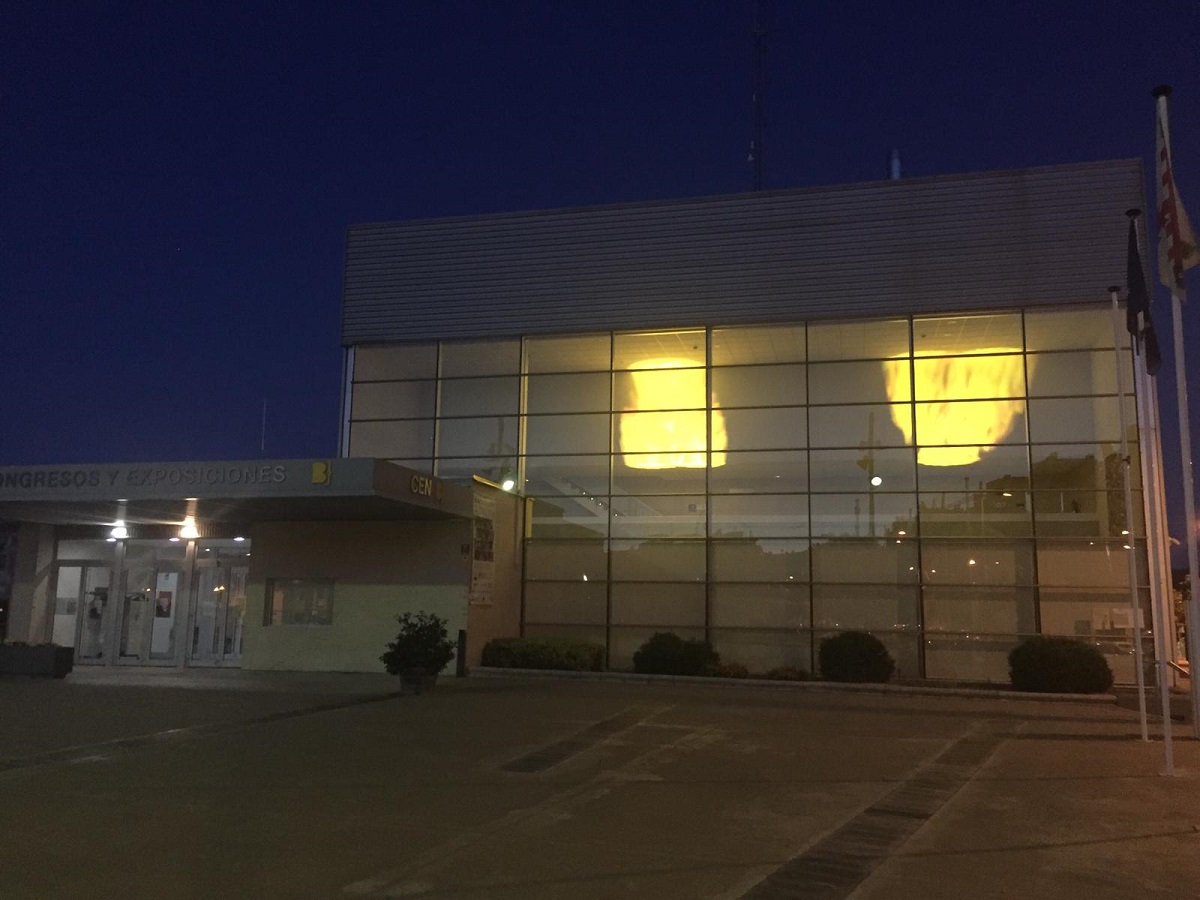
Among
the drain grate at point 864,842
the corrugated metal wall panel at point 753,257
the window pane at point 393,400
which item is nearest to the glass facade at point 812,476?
the window pane at point 393,400

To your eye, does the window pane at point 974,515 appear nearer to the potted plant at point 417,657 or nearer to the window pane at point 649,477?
the window pane at point 649,477

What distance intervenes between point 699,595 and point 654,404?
15.6ft

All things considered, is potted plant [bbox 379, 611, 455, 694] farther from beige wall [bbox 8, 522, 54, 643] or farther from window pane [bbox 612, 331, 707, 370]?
beige wall [bbox 8, 522, 54, 643]

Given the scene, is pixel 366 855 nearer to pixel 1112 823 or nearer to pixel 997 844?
pixel 997 844

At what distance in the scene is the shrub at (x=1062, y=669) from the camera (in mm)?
19750

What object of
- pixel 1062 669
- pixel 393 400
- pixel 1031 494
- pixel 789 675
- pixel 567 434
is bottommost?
pixel 789 675

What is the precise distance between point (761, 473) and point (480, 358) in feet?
25.6

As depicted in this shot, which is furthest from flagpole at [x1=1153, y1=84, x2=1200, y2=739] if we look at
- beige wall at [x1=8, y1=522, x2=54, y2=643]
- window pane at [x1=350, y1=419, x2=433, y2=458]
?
beige wall at [x1=8, y1=522, x2=54, y2=643]

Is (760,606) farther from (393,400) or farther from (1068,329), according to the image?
(393,400)

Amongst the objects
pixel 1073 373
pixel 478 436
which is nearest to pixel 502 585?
pixel 478 436

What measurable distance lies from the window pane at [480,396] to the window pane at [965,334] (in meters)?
9.75

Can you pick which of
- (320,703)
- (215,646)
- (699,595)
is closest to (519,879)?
(320,703)

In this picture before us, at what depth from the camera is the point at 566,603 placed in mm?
25719

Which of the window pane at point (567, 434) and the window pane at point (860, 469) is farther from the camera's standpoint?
the window pane at point (567, 434)
